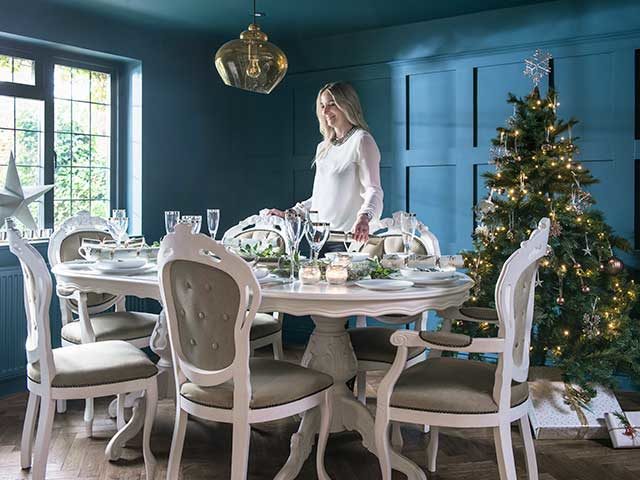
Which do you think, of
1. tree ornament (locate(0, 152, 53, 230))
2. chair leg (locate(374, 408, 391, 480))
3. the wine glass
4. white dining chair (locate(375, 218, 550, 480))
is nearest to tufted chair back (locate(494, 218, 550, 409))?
white dining chair (locate(375, 218, 550, 480))

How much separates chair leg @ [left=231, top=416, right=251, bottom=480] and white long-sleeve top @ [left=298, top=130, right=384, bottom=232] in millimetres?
1513

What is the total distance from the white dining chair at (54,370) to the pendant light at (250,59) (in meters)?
1.19

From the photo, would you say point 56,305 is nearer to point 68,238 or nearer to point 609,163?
point 68,238

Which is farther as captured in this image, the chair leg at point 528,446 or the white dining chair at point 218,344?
the chair leg at point 528,446

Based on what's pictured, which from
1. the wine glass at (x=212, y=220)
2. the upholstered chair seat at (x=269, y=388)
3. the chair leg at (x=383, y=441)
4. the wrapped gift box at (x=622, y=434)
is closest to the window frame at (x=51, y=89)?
the wine glass at (x=212, y=220)

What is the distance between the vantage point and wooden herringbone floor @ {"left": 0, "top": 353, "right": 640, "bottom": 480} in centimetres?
282

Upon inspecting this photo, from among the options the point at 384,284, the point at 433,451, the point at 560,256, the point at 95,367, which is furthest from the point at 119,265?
the point at 560,256

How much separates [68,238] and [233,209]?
1.94m

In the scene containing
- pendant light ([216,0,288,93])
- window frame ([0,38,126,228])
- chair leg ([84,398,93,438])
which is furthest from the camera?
window frame ([0,38,126,228])

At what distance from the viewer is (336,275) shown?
2539 millimetres

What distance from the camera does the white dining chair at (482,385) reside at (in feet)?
7.26

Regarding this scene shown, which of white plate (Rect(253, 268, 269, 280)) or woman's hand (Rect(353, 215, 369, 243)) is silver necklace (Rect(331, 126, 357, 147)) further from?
white plate (Rect(253, 268, 269, 280))

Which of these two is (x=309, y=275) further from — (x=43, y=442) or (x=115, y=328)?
(x=115, y=328)

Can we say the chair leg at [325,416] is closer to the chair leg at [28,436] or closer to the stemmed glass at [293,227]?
the stemmed glass at [293,227]
